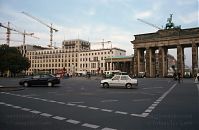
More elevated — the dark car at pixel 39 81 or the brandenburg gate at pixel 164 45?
the brandenburg gate at pixel 164 45

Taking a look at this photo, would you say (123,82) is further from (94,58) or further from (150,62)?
(94,58)

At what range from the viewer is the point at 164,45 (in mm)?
88500

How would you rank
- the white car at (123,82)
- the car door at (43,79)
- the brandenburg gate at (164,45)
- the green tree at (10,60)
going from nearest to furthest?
the white car at (123,82) → the car door at (43,79) → the brandenburg gate at (164,45) → the green tree at (10,60)

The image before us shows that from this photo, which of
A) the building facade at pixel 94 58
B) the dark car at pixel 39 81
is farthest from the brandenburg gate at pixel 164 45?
the dark car at pixel 39 81

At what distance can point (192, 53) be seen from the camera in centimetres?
8256

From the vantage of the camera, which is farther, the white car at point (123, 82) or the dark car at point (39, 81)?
the dark car at point (39, 81)

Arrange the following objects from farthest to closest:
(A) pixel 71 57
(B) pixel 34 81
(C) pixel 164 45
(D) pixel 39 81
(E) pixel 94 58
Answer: (A) pixel 71 57
(E) pixel 94 58
(C) pixel 164 45
(D) pixel 39 81
(B) pixel 34 81

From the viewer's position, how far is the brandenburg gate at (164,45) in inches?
3221

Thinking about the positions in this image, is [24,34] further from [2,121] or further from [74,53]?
[2,121]

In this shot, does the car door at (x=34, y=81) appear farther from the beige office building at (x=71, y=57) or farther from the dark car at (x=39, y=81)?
the beige office building at (x=71, y=57)

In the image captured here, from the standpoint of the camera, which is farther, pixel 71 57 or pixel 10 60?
pixel 71 57

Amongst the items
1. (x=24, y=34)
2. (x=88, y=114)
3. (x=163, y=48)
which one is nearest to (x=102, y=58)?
(x=24, y=34)

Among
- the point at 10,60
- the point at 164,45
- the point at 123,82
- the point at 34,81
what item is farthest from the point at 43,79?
the point at 164,45

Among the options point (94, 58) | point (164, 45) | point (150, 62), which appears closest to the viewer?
point (164, 45)
